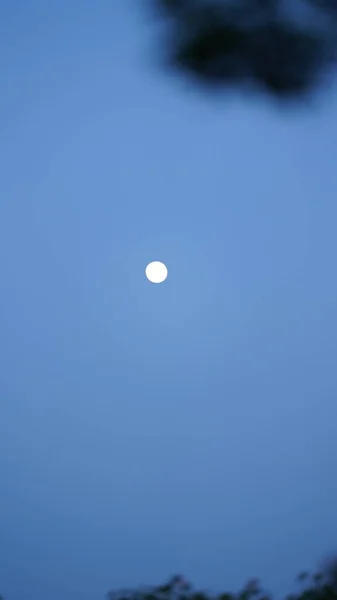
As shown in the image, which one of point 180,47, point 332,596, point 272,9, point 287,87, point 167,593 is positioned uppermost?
point 272,9

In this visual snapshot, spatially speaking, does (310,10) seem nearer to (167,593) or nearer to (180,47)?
(180,47)

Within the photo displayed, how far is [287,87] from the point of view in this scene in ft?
7.98

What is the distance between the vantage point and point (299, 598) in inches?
159

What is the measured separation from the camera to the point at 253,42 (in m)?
2.54

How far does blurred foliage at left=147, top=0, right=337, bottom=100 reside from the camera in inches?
95.1

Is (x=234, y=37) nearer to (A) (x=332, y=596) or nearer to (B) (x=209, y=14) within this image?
(B) (x=209, y=14)

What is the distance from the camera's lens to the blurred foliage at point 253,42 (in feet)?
7.93

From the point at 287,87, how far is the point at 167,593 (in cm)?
294

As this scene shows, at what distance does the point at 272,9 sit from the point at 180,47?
42 centimetres

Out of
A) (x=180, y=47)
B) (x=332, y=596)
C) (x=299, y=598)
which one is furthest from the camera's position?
(x=299, y=598)

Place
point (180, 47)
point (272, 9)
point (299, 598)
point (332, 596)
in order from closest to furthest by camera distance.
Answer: point (180, 47) → point (272, 9) → point (332, 596) → point (299, 598)

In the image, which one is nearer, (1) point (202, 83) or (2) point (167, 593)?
(1) point (202, 83)

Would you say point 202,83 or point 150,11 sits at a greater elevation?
point 150,11

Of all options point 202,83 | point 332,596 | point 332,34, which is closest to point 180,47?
point 202,83
